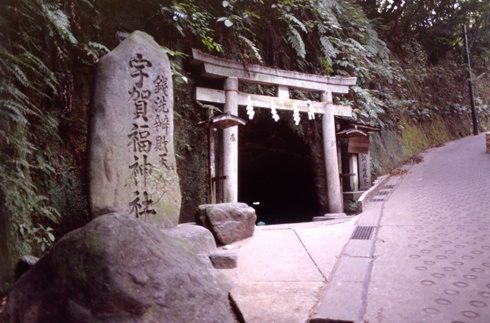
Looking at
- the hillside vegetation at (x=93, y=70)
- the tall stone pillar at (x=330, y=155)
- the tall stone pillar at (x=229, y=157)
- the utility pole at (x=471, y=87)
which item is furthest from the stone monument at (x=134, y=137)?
the utility pole at (x=471, y=87)

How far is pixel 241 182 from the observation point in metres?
14.3

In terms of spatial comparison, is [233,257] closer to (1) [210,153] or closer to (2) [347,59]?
(1) [210,153]

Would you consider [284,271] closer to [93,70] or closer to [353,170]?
[93,70]

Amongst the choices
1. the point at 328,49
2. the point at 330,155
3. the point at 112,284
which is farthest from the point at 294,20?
the point at 112,284

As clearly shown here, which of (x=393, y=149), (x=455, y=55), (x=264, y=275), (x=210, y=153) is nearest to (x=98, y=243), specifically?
(x=264, y=275)

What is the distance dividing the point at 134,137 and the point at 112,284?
2.49m

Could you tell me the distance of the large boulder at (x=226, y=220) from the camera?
5230 millimetres

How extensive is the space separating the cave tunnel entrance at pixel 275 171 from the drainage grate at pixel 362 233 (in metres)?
4.43

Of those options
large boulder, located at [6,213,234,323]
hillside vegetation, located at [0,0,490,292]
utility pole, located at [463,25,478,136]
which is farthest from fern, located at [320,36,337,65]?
utility pole, located at [463,25,478,136]

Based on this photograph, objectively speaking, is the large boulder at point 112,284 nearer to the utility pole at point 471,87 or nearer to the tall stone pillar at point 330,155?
the tall stone pillar at point 330,155

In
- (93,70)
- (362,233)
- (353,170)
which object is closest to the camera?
(93,70)

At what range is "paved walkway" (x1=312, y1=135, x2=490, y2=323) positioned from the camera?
267cm

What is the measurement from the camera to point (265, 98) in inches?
314

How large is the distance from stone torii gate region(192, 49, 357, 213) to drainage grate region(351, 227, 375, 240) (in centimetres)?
264
